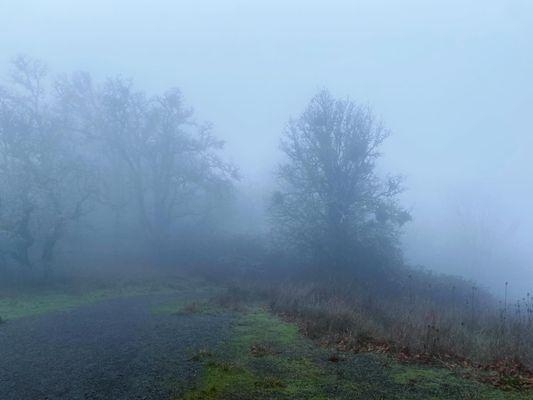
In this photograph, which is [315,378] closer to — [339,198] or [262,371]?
[262,371]

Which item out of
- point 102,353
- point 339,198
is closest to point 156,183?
point 339,198

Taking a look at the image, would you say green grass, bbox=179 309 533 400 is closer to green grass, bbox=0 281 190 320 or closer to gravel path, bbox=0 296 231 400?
gravel path, bbox=0 296 231 400

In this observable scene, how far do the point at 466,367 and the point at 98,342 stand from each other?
960cm

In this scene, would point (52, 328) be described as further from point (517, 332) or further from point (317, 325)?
point (517, 332)

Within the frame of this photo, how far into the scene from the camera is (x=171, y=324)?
18.0 m

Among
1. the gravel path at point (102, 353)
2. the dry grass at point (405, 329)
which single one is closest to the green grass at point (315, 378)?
the gravel path at point (102, 353)

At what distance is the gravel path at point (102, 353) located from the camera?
10.3 metres

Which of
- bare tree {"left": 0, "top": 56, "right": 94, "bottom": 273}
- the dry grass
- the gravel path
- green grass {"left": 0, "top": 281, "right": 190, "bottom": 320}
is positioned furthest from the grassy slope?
bare tree {"left": 0, "top": 56, "right": 94, "bottom": 273}

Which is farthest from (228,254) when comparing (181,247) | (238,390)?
(238,390)

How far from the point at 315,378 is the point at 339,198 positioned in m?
27.0

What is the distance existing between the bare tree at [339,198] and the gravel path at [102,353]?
17958 millimetres

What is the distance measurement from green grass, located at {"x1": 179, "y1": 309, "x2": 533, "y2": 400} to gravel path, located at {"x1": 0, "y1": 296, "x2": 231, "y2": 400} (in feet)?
2.58

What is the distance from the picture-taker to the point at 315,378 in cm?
1062

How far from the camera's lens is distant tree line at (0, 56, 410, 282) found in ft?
108
